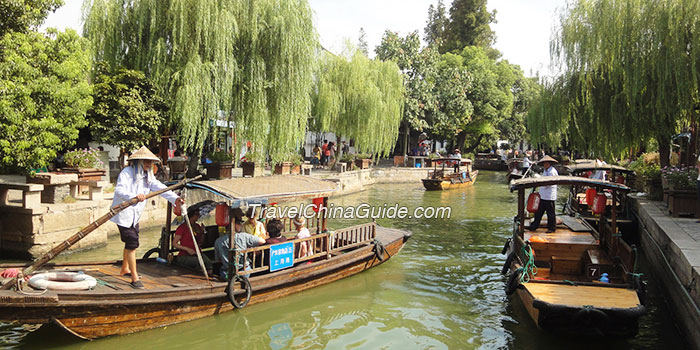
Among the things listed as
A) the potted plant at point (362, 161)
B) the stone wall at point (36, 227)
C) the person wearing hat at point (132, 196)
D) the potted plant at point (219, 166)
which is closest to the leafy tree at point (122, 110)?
the stone wall at point (36, 227)

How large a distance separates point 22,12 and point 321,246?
22.3 ft

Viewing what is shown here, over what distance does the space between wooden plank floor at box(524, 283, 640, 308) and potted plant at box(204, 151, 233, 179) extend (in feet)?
36.6

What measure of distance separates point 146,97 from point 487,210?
12.2 metres

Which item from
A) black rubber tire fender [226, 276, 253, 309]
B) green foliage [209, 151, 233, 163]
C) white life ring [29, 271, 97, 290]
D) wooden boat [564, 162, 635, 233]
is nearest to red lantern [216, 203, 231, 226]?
black rubber tire fender [226, 276, 253, 309]

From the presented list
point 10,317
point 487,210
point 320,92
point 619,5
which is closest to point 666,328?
point 10,317

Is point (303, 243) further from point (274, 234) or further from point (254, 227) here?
point (254, 227)

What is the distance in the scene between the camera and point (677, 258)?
24.3 ft

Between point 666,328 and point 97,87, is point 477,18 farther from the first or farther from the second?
point 666,328

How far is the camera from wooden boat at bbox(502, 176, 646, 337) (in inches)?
234

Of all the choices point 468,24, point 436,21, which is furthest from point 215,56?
point 436,21

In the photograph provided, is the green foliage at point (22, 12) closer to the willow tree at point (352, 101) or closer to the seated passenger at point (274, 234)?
the seated passenger at point (274, 234)

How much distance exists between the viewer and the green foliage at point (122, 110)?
1258 centimetres

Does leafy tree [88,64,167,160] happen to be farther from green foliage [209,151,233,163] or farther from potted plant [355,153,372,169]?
potted plant [355,153,372,169]

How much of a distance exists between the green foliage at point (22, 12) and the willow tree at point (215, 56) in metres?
4.05
